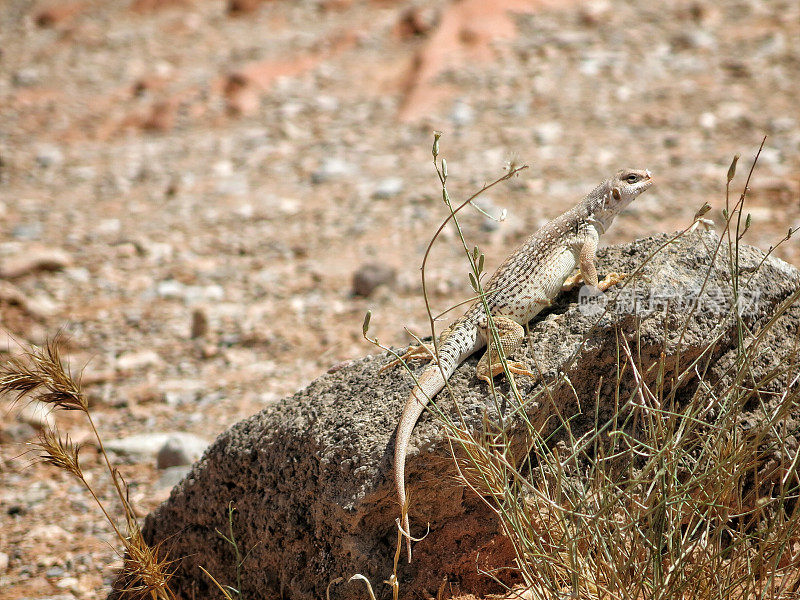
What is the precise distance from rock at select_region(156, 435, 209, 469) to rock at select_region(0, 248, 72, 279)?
324cm

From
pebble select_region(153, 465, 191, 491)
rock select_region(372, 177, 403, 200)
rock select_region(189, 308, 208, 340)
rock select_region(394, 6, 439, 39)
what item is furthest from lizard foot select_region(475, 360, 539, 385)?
rock select_region(394, 6, 439, 39)

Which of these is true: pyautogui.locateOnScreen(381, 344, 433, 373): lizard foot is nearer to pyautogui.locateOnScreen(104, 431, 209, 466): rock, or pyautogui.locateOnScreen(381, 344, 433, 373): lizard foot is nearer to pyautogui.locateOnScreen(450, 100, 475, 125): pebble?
pyautogui.locateOnScreen(104, 431, 209, 466): rock

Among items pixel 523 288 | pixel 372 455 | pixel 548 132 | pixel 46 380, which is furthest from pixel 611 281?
pixel 548 132

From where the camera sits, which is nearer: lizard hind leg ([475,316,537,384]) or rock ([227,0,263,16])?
lizard hind leg ([475,316,537,384])

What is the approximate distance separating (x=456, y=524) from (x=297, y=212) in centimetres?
543

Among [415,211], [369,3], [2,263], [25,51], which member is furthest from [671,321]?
[25,51]

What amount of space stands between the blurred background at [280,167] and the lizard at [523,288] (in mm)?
1884

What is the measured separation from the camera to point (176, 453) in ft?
15.2

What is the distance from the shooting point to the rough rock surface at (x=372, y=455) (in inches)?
118

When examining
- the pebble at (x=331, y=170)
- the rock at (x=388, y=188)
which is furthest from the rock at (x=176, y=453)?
the pebble at (x=331, y=170)

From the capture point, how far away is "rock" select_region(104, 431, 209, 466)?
15.3ft

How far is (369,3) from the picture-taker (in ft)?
37.4

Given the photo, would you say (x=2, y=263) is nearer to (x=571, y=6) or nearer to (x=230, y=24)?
(x=230, y=24)

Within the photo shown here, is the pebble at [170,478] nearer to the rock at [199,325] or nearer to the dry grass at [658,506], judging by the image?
the rock at [199,325]
